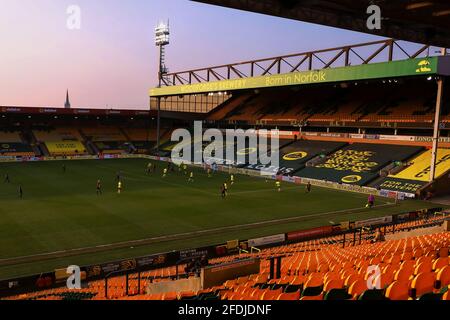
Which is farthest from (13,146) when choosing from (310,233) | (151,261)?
(310,233)

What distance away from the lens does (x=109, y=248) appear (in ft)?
67.1

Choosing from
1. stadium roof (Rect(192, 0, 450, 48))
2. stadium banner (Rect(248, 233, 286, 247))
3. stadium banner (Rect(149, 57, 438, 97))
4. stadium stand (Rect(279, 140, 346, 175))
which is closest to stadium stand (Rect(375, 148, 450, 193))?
stadium banner (Rect(149, 57, 438, 97))

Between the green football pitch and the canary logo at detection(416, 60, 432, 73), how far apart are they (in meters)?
12.3

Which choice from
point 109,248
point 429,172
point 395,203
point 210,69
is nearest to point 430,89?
point 429,172

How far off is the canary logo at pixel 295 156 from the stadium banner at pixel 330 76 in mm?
9530

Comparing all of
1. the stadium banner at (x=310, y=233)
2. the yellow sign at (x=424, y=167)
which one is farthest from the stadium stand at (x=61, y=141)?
the stadium banner at (x=310, y=233)

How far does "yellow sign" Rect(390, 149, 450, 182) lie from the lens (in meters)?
39.5

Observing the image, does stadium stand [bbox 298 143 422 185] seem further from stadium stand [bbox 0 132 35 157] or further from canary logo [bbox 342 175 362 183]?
stadium stand [bbox 0 132 35 157]

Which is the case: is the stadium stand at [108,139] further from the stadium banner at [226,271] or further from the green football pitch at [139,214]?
the stadium banner at [226,271]

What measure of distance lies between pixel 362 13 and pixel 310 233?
13.9m

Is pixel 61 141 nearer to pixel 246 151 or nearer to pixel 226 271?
pixel 246 151
